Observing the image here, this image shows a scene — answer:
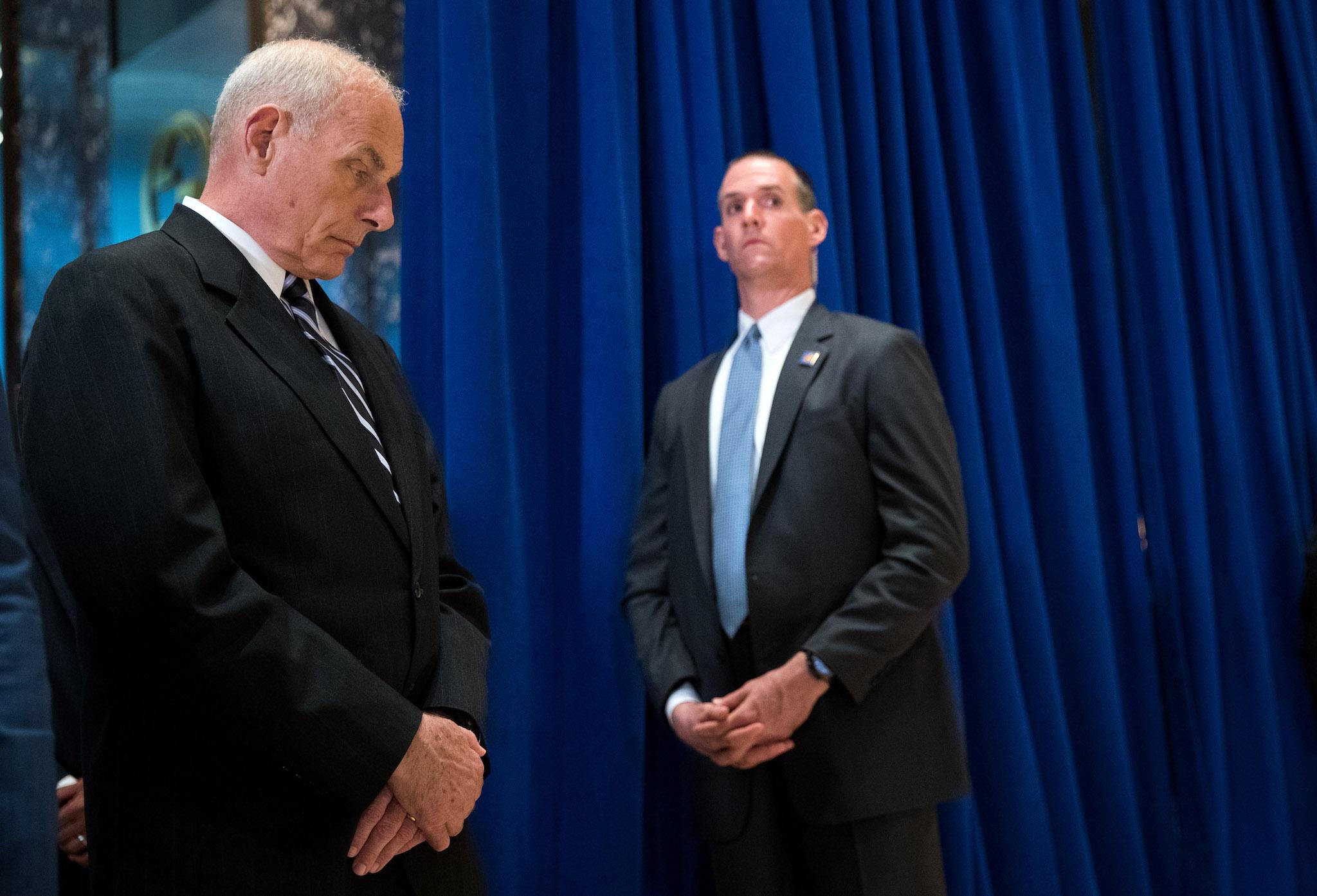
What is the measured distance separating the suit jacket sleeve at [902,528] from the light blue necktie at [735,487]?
171 mm

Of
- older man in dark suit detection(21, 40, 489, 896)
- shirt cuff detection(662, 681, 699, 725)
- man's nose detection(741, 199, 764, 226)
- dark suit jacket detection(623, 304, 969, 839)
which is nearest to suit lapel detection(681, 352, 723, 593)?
dark suit jacket detection(623, 304, 969, 839)

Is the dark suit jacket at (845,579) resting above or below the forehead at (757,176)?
below

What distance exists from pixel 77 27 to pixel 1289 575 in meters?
3.27

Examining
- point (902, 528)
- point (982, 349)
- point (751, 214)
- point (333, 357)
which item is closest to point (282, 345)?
point (333, 357)

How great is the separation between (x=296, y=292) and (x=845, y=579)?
3.35 ft

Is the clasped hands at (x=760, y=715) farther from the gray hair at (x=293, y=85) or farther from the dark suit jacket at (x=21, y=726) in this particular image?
the dark suit jacket at (x=21, y=726)

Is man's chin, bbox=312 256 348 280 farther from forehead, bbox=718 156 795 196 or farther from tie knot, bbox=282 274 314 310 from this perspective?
forehead, bbox=718 156 795 196

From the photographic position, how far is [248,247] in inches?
53.0

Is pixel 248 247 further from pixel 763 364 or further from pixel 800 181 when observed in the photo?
pixel 800 181

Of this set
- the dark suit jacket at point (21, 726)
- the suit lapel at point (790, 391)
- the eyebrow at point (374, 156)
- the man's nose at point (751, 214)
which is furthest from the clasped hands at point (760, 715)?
the dark suit jacket at point (21, 726)

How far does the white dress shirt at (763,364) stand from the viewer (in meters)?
2.13

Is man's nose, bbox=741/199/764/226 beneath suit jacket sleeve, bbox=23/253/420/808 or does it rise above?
above

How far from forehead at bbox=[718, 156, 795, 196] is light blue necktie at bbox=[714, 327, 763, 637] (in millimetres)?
362

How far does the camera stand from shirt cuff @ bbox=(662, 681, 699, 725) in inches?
79.1
